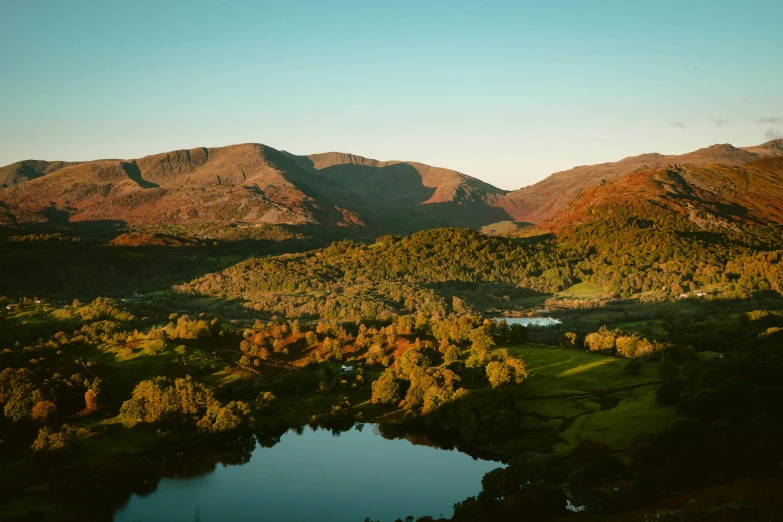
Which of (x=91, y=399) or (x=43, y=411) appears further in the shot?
(x=91, y=399)

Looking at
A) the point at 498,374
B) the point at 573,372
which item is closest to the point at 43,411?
the point at 498,374

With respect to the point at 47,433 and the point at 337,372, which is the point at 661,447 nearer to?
the point at 337,372

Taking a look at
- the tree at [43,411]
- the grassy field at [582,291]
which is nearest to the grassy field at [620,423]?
the tree at [43,411]

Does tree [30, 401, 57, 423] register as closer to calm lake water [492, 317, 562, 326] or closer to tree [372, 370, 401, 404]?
tree [372, 370, 401, 404]

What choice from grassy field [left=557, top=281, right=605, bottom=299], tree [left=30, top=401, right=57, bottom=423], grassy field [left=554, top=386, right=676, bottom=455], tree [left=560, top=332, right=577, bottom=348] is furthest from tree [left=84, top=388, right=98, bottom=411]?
→ grassy field [left=557, top=281, right=605, bottom=299]

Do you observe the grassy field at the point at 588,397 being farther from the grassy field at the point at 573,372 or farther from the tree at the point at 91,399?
the tree at the point at 91,399

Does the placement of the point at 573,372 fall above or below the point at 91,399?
below

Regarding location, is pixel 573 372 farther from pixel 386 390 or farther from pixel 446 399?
pixel 386 390

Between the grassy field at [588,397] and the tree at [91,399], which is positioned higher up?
the tree at [91,399]

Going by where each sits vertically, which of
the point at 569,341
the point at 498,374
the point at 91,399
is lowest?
the point at 569,341

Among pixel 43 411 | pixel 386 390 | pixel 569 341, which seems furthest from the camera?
pixel 569 341

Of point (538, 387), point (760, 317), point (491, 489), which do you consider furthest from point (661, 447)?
point (760, 317)
